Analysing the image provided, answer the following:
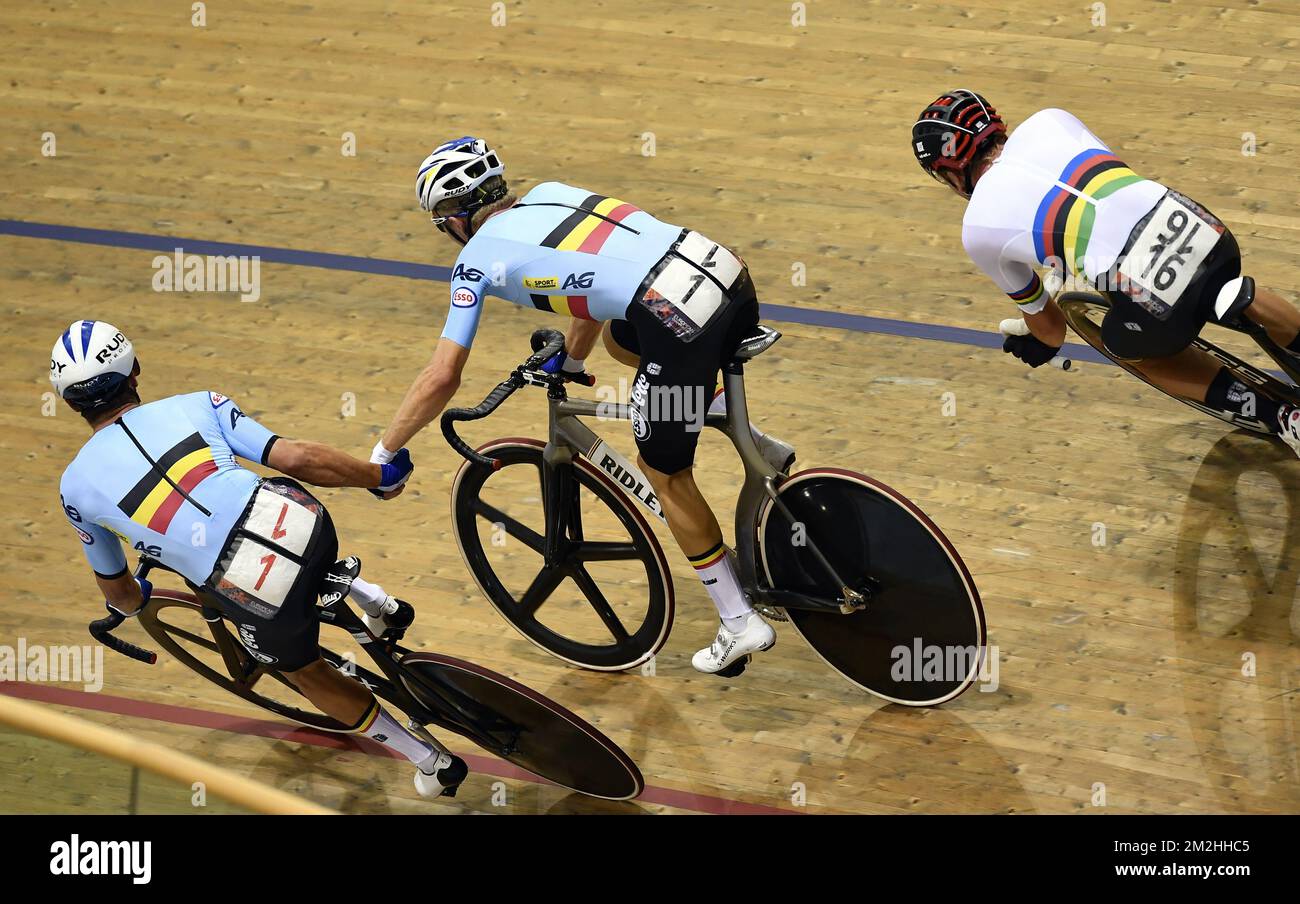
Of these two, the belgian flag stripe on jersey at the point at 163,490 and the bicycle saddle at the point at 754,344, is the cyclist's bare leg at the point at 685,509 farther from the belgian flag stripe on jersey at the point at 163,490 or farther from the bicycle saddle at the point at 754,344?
the belgian flag stripe on jersey at the point at 163,490

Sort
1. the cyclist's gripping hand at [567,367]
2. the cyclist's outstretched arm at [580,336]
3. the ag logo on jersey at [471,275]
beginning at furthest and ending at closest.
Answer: the cyclist's outstretched arm at [580,336] < the cyclist's gripping hand at [567,367] < the ag logo on jersey at [471,275]

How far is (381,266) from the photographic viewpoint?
626cm

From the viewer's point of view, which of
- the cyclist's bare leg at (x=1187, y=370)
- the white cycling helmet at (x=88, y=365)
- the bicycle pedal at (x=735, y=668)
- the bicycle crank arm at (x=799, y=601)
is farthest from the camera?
the cyclist's bare leg at (x=1187, y=370)

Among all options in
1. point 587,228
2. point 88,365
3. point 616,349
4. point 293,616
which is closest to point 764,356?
point 616,349

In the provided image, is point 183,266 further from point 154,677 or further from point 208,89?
point 154,677

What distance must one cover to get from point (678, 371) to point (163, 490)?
4.31ft

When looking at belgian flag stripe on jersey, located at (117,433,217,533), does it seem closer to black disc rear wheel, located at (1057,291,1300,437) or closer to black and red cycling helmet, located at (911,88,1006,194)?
black and red cycling helmet, located at (911,88,1006,194)

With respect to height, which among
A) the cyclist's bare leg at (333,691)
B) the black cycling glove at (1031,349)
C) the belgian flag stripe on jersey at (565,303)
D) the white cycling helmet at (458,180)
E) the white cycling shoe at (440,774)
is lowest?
the white cycling shoe at (440,774)

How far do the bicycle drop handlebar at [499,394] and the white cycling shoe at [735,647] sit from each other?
2.73 ft

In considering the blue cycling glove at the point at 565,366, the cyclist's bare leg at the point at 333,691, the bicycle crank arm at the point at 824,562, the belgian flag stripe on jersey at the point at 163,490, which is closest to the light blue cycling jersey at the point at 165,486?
the belgian flag stripe on jersey at the point at 163,490

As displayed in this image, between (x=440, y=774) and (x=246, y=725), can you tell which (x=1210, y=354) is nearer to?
(x=440, y=774)

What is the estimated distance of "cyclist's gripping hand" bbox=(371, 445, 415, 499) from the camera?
3.75 m

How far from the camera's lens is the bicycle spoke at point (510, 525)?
4457 mm

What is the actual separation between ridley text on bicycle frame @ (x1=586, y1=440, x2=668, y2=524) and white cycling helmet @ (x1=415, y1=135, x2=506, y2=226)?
747 millimetres
